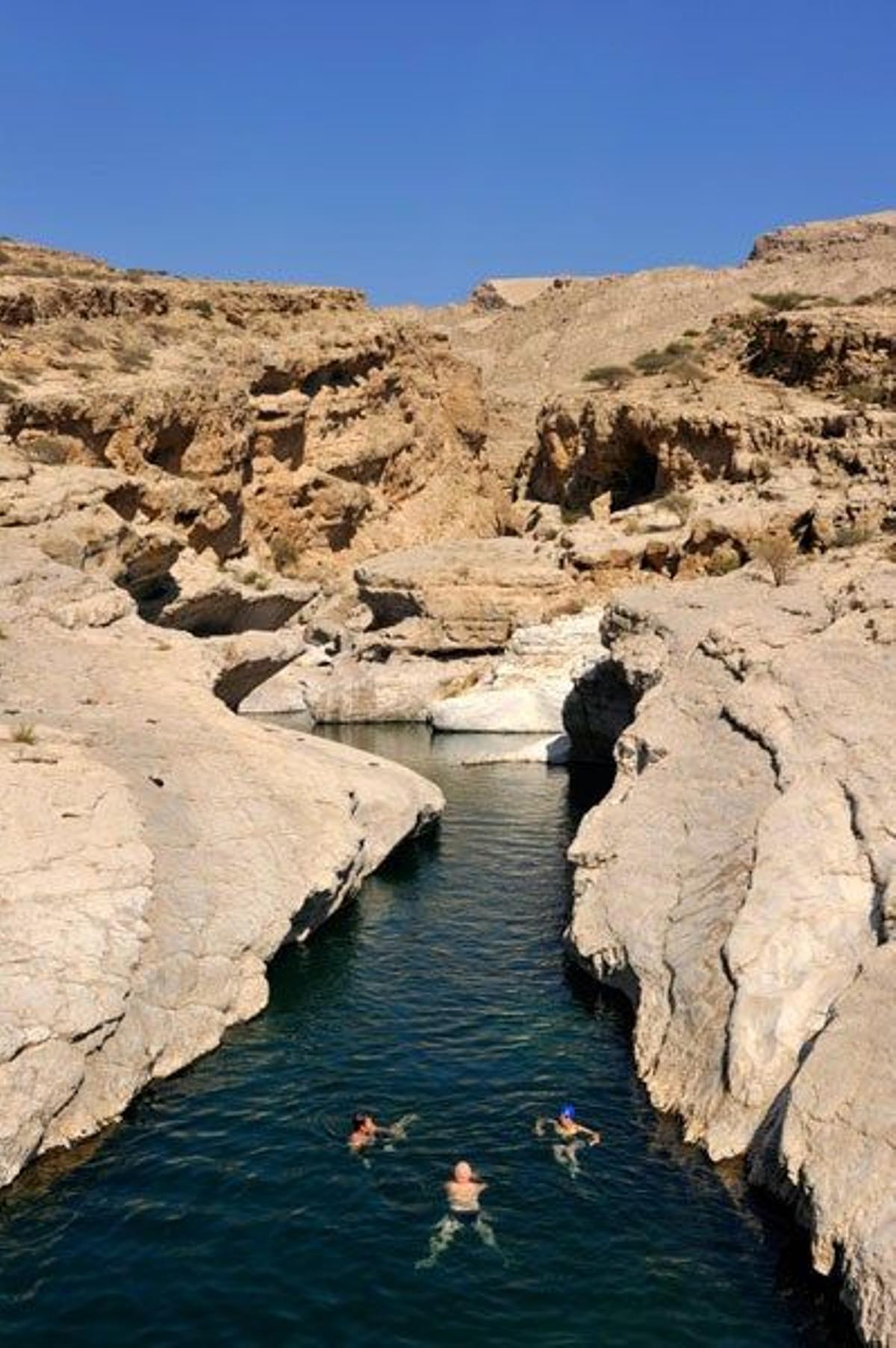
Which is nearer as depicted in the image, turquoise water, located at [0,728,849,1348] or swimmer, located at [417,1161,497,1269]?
turquoise water, located at [0,728,849,1348]

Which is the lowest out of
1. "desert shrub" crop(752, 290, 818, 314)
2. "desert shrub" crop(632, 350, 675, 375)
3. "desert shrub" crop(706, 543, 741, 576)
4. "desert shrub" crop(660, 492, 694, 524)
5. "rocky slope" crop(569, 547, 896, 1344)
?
"rocky slope" crop(569, 547, 896, 1344)

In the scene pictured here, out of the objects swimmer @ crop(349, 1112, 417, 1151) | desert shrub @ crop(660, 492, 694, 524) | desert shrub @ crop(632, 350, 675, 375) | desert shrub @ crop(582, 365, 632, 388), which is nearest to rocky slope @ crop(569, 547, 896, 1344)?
swimmer @ crop(349, 1112, 417, 1151)

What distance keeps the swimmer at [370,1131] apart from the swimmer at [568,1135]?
62.9 inches

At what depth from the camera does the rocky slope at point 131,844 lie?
1432cm

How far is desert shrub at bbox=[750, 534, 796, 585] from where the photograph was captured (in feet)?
118

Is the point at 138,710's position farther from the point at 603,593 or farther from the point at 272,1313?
the point at 603,593

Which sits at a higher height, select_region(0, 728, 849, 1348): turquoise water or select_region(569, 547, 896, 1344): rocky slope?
select_region(569, 547, 896, 1344): rocky slope

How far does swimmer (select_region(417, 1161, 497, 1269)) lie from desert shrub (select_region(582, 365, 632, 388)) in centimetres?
6585

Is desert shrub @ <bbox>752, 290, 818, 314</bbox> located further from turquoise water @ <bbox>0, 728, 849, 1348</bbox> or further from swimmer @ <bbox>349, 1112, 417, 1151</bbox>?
swimmer @ <bbox>349, 1112, 417, 1151</bbox>

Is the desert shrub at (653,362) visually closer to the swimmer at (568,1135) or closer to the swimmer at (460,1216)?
the swimmer at (568,1135)

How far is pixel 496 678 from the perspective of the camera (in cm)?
5156

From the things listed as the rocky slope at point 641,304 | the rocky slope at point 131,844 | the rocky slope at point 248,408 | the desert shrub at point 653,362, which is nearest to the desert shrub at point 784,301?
the desert shrub at point 653,362

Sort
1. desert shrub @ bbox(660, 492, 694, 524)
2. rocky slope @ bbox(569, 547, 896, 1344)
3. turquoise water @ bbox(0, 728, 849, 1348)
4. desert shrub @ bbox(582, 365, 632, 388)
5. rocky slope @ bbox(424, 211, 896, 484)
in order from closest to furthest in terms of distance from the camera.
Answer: turquoise water @ bbox(0, 728, 849, 1348), rocky slope @ bbox(569, 547, 896, 1344), desert shrub @ bbox(660, 492, 694, 524), desert shrub @ bbox(582, 365, 632, 388), rocky slope @ bbox(424, 211, 896, 484)

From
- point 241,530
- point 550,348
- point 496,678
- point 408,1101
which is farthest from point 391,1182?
point 550,348
